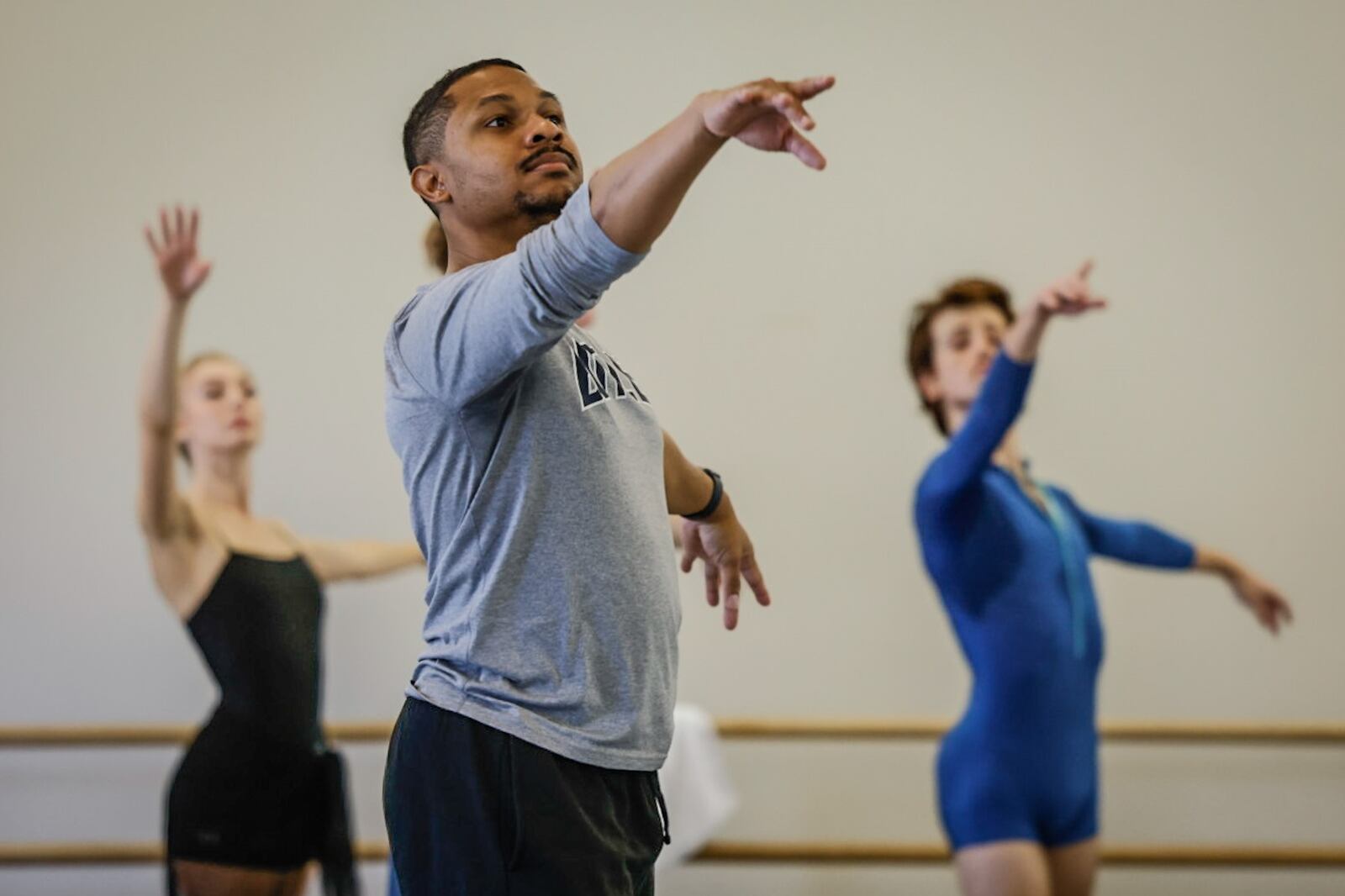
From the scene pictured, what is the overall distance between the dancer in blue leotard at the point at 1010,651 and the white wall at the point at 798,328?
705mm

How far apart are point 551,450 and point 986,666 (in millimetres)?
1431

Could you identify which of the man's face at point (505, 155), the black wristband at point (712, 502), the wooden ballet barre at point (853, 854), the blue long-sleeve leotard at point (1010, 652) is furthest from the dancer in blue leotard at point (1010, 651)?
the man's face at point (505, 155)

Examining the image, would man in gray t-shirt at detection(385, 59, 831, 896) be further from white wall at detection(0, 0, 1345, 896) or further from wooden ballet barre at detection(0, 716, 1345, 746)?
white wall at detection(0, 0, 1345, 896)

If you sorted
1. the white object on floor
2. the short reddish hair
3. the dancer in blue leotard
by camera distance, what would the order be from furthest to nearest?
the white object on floor → the short reddish hair → the dancer in blue leotard

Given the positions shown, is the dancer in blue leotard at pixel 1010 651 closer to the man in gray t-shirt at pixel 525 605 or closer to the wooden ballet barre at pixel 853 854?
the wooden ballet barre at pixel 853 854

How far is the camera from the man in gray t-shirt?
110 centimetres

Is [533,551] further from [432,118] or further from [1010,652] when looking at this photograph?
[1010,652]

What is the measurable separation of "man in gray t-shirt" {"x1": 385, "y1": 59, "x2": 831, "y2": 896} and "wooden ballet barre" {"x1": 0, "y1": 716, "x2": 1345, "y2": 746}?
1.83 metres

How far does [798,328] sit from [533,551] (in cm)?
218

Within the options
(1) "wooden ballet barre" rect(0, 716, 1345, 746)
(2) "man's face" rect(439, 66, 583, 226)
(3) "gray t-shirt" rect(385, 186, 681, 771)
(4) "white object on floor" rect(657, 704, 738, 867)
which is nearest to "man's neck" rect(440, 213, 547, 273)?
(2) "man's face" rect(439, 66, 583, 226)

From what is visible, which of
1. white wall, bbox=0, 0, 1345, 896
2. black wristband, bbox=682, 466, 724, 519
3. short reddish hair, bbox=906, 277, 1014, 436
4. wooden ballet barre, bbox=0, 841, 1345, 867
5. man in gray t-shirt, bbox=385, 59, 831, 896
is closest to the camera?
man in gray t-shirt, bbox=385, 59, 831, 896

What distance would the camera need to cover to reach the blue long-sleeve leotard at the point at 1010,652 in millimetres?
2281

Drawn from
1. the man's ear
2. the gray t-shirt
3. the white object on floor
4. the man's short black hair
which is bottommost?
the white object on floor

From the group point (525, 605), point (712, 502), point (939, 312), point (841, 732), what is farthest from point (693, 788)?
point (525, 605)
